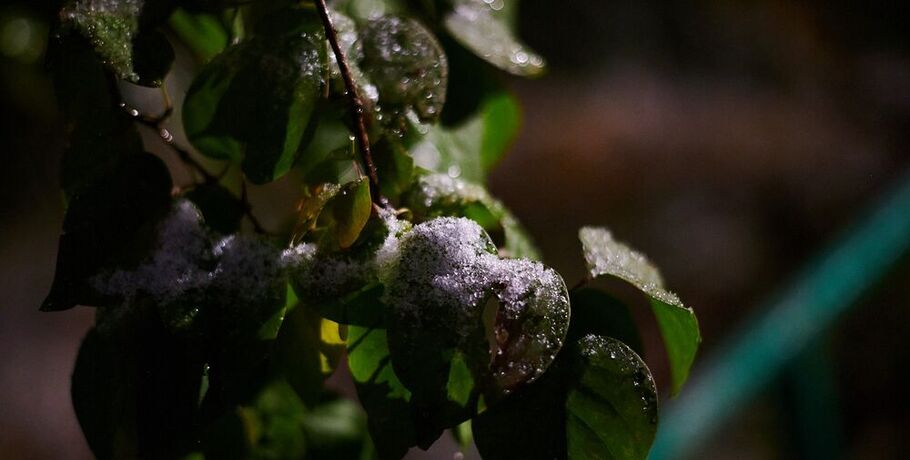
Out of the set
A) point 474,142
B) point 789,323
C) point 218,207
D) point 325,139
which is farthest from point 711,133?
point 218,207

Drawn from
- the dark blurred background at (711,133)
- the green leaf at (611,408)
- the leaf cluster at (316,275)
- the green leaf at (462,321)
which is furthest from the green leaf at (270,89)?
the dark blurred background at (711,133)

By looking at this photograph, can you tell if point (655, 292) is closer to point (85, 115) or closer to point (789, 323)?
point (85, 115)

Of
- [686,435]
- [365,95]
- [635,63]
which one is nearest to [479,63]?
[365,95]

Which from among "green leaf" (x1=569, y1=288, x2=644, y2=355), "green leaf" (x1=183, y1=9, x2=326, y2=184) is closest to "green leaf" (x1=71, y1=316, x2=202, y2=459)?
"green leaf" (x1=183, y1=9, x2=326, y2=184)

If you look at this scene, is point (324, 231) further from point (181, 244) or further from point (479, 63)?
point (479, 63)

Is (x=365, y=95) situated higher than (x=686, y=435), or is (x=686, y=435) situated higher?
(x=365, y=95)

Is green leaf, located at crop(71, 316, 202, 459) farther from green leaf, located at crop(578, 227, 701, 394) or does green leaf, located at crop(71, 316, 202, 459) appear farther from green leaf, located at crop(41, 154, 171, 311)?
green leaf, located at crop(578, 227, 701, 394)

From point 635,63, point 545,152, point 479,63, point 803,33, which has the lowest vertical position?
point 545,152
